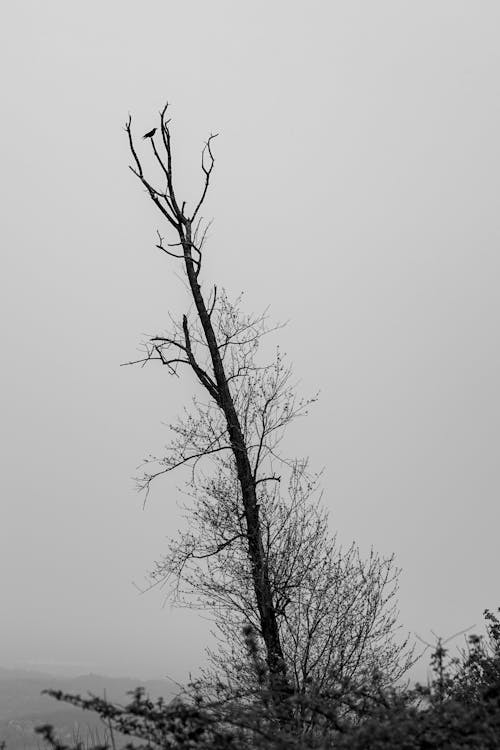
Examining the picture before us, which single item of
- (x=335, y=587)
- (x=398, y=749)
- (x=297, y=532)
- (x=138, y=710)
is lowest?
(x=398, y=749)

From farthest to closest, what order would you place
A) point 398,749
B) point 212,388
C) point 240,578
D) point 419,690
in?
point 212,388
point 240,578
point 419,690
point 398,749

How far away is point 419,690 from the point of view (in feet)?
17.3

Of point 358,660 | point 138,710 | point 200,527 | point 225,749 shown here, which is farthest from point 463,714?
point 200,527

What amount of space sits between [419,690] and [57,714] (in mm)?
124660

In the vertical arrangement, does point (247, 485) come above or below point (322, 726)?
above

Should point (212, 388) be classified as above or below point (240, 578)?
above

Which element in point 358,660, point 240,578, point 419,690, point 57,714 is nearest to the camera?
point 419,690

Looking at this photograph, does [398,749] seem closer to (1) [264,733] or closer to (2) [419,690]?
(1) [264,733]

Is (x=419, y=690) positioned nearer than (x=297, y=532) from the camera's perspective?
Yes

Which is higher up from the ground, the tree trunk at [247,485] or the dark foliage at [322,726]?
the tree trunk at [247,485]

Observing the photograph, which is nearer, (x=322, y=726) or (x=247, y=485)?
(x=322, y=726)

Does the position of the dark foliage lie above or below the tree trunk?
below

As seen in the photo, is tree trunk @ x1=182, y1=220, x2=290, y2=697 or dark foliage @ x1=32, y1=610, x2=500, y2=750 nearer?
dark foliage @ x1=32, y1=610, x2=500, y2=750

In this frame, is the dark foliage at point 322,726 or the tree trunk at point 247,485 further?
the tree trunk at point 247,485
